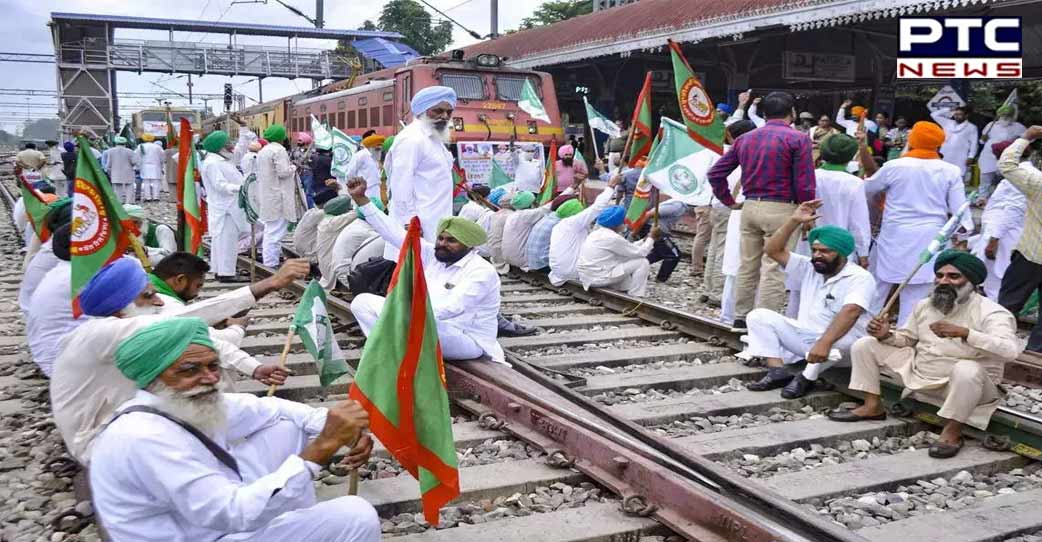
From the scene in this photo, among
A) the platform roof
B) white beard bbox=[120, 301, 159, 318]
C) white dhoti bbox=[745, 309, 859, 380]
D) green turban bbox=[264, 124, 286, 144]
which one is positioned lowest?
white dhoti bbox=[745, 309, 859, 380]

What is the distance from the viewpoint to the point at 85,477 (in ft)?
13.3

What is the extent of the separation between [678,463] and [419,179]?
3.38m

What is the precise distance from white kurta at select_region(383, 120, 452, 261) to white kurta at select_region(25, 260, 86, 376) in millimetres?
2266

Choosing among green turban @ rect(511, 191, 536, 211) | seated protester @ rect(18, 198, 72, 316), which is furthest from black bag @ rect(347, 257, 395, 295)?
green turban @ rect(511, 191, 536, 211)

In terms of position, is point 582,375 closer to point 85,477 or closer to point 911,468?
point 911,468

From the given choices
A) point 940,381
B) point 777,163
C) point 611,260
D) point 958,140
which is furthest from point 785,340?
point 958,140

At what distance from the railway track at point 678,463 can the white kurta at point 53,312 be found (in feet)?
3.73

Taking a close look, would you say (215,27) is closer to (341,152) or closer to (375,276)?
(341,152)

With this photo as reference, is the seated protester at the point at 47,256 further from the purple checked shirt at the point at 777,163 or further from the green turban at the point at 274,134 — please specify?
the purple checked shirt at the point at 777,163

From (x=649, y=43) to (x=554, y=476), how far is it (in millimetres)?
11460

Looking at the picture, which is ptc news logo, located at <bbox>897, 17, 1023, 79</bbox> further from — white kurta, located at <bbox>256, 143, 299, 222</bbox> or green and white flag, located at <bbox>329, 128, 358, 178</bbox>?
white kurta, located at <bbox>256, 143, 299, 222</bbox>

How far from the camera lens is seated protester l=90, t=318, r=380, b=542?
2523 millimetres

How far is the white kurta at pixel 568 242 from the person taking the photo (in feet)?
29.1

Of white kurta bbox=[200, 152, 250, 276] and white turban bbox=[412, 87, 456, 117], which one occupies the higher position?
white turban bbox=[412, 87, 456, 117]
